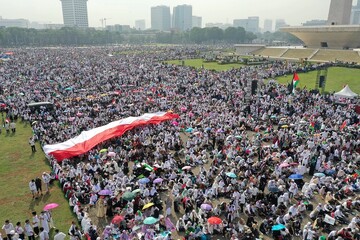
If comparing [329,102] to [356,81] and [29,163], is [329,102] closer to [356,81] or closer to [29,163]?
[356,81]

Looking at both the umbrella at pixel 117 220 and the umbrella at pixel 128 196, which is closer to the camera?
the umbrella at pixel 117 220

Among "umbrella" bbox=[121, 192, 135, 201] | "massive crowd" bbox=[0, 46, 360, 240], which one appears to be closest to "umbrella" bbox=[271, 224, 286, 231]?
"massive crowd" bbox=[0, 46, 360, 240]

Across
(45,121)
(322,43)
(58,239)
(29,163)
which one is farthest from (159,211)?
(322,43)

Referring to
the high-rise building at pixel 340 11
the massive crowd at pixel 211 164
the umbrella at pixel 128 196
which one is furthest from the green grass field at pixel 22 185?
the high-rise building at pixel 340 11

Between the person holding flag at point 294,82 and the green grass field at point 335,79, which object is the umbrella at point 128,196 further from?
the green grass field at point 335,79

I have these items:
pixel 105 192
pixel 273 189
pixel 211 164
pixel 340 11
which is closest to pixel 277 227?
pixel 273 189

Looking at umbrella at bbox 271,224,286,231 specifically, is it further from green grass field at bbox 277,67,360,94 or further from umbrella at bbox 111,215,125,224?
green grass field at bbox 277,67,360,94
